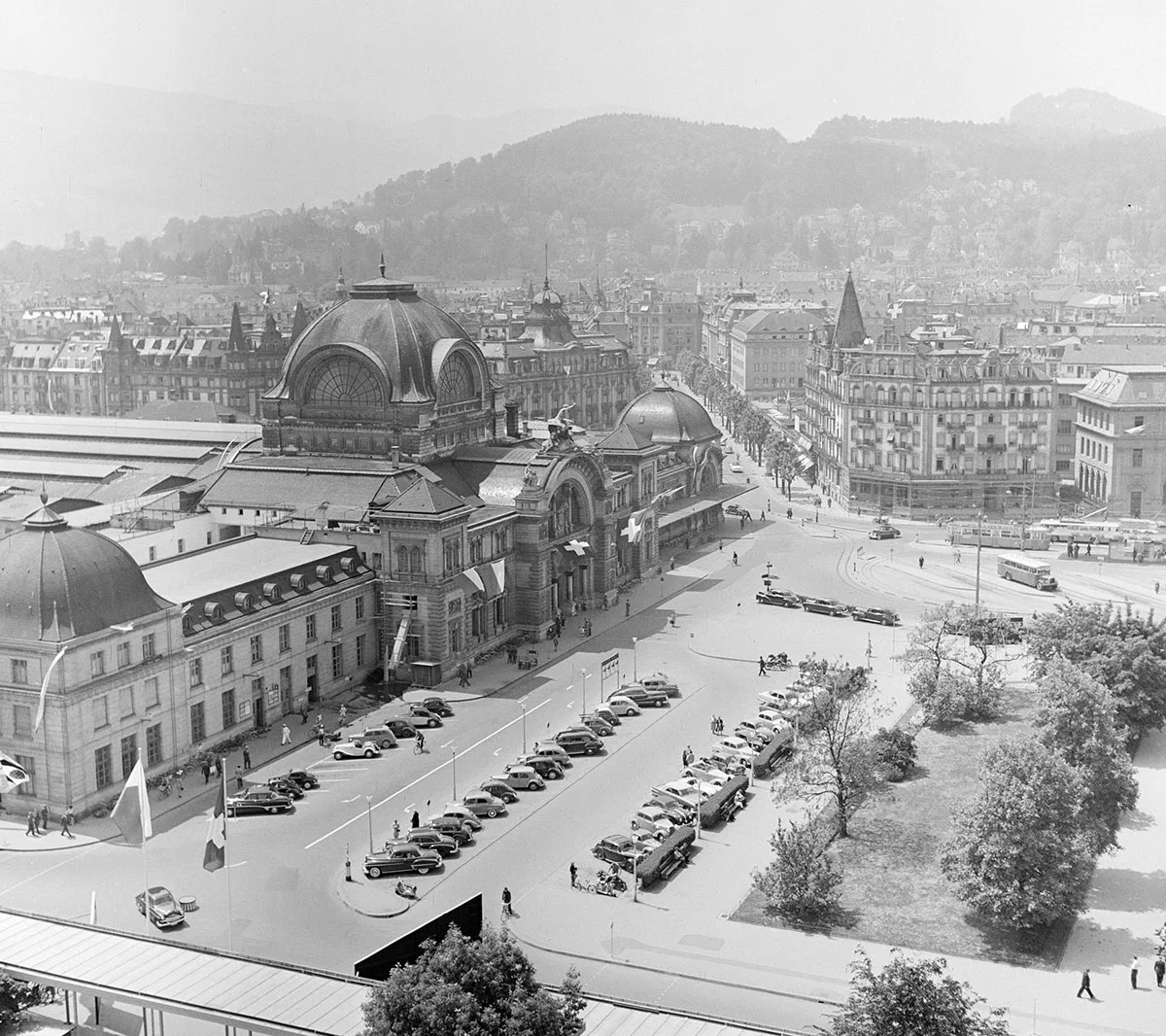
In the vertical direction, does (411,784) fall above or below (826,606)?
below

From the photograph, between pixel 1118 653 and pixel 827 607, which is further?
pixel 827 607

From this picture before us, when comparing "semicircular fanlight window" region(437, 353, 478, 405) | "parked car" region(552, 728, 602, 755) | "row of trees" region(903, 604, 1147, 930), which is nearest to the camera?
"row of trees" region(903, 604, 1147, 930)

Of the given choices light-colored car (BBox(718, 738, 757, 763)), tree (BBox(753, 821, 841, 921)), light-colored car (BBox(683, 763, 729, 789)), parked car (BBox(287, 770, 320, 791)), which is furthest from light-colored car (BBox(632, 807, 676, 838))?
parked car (BBox(287, 770, 320, 791))

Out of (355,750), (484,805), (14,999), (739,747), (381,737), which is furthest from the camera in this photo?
(381,737)

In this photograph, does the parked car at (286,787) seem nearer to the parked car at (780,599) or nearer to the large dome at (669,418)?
the parked car at (780,599)

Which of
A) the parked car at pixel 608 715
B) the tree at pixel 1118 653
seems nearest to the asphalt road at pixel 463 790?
the parked car at pixel 608 715

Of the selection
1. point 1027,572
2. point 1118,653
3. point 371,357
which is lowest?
point 1027,572

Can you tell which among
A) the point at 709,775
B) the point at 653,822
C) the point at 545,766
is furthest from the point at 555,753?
the point at 653,822

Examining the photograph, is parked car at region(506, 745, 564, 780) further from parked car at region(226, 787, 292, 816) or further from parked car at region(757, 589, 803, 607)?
parked car at region(757, 589, 803, 607)

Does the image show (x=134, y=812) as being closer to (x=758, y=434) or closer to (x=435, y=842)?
(x=435, y=842)
